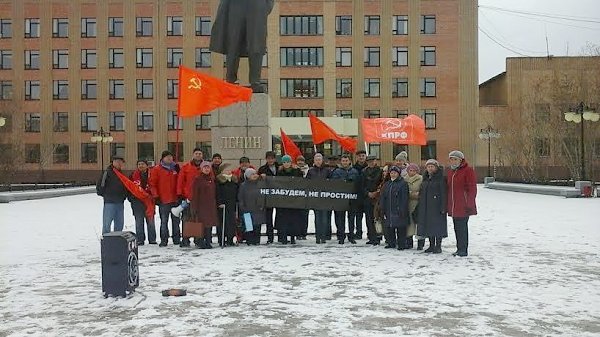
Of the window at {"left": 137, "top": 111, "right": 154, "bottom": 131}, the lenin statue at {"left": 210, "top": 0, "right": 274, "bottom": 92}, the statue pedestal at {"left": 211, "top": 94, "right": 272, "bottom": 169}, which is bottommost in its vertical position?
the statue pedestal at {"left": 211, "top": 94, "right": 272, "bottom": 169}

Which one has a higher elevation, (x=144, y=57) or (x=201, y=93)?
(x=144, y=57)

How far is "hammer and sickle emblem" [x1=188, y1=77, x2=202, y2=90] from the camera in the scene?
43.1 feet

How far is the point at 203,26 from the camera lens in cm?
6069

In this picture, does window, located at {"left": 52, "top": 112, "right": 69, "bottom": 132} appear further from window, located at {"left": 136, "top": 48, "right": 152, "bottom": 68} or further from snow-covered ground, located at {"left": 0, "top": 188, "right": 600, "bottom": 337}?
snow-covered ground, located at {"left": 0, "top": 188, "right": 600, "bottom": 337}

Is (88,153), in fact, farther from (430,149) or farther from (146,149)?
(430,149)

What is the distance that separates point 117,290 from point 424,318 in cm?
401

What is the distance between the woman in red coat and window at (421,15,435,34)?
51660 mm

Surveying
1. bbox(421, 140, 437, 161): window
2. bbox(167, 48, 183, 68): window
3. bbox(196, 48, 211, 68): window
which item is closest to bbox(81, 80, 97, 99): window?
bbox(167, 48, 183, 68): window

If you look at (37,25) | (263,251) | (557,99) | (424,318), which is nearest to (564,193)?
(557,99)

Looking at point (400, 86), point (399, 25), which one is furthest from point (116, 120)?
point (399, 25)

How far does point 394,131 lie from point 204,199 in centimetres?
896

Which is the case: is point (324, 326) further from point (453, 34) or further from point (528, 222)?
point (453, 34)

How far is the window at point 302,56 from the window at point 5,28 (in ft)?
94.8

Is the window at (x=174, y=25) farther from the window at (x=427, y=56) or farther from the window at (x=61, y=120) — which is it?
the window at (x=427, y=56)
